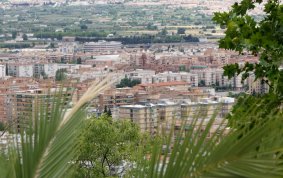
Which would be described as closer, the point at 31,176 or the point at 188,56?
the point at 31,176

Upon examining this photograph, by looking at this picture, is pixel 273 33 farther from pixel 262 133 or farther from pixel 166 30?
pixel 166 30

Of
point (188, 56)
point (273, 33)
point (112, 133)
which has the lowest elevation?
point (188, 56)

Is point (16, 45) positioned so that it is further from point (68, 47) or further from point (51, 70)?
point (51, 70)

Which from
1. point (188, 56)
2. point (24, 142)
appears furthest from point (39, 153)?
point (188, 56)

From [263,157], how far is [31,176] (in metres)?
0.29

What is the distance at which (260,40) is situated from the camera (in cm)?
313

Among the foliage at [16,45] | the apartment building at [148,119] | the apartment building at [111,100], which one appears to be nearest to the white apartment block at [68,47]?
the foliage at [16,45]

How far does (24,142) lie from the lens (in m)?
1.05

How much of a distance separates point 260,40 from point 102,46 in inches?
2759

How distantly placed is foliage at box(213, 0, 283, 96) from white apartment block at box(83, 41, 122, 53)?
222ft

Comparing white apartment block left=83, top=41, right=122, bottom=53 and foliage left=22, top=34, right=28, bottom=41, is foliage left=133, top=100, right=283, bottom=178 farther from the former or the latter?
foliage left=22, top=34, right=28, bottom=41

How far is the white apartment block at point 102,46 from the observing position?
72625 millimetres

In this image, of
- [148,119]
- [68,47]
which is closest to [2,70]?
[68,47]

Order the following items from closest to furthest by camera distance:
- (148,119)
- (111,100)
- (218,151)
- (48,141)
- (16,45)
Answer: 1. (218,151)
2. (48,141)
3. (148,119)
4. (111,100)
5. (16,45)
